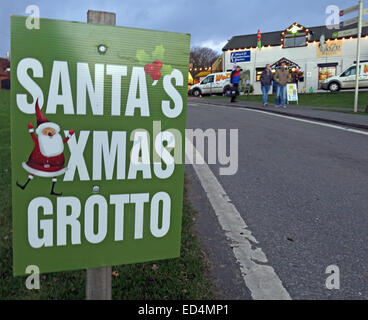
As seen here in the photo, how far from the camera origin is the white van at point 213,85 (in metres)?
30.8

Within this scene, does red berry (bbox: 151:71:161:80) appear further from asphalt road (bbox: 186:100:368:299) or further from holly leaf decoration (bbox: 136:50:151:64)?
asphalt road (bbox: 186:100:368:299)

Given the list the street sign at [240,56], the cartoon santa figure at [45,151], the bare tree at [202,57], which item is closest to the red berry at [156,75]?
the cartoon santa figure at [45,151]

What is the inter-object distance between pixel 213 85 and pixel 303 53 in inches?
391

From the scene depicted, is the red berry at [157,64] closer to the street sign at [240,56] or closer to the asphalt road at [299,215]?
the asphalt road at [299,215]

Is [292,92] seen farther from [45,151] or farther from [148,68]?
[45,151]

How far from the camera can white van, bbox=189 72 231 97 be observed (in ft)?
101

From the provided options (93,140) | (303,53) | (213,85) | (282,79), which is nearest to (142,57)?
(93,140)

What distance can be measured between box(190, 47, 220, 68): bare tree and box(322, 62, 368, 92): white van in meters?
43.8

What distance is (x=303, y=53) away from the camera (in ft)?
113

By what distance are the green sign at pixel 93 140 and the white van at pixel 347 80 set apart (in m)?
25.8

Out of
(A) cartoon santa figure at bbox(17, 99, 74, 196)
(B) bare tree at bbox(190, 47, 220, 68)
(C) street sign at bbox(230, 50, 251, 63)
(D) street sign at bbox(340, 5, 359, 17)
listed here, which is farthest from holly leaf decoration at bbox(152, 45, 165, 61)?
(B) bare tree at bbox(190, 47, 220, 68)
